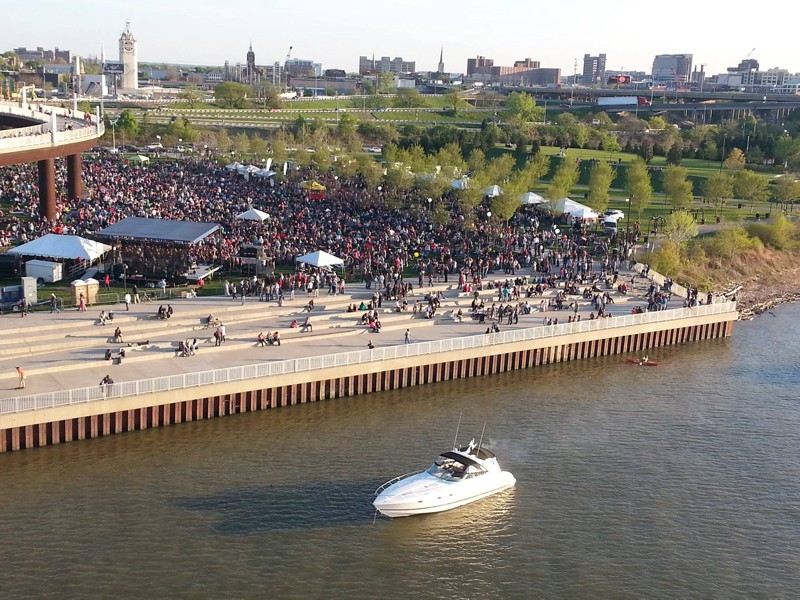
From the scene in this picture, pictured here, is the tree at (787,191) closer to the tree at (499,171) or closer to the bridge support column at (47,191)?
the tree at (499,171)

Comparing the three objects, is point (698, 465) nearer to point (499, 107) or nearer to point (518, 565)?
point (518, 565)

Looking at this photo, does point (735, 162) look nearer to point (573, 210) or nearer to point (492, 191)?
point (573, 210)

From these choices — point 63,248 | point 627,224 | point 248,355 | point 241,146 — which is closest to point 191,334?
point 248,355

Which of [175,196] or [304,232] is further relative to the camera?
[175,196]

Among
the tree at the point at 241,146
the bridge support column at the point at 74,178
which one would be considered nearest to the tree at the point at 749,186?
the tree at the point at 241,146

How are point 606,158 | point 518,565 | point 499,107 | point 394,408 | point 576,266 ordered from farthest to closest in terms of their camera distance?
point 499,107, point 606,158, point 576,266, point 394,408, point 518,565

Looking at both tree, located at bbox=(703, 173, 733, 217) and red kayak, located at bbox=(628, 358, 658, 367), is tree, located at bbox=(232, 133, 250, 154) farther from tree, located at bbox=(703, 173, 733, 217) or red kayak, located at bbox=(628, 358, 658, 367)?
red kayak, located at bbox=(628, 358, 658, 367)

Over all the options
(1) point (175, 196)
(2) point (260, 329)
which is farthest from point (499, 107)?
(2) point (260, 329)
